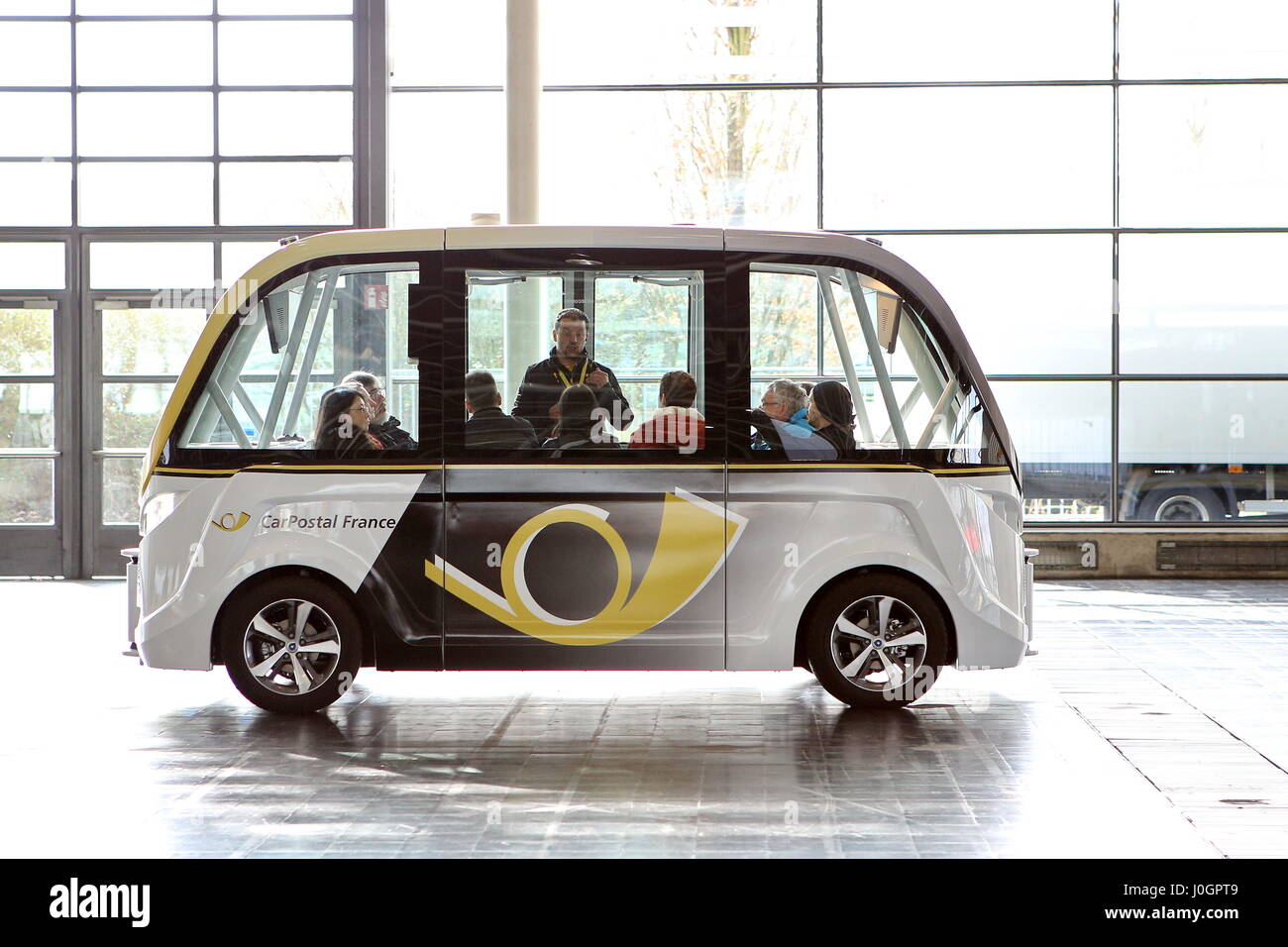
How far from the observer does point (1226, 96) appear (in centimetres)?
1338

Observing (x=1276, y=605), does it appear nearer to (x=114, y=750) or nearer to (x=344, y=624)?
(x=344, y=624)

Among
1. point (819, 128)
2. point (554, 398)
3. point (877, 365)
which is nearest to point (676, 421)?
point (554, 398)

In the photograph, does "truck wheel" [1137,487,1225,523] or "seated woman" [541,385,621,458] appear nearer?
"seated woman" [541,385,621,458]

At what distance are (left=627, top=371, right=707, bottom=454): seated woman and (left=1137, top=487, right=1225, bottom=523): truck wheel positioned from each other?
314 inches

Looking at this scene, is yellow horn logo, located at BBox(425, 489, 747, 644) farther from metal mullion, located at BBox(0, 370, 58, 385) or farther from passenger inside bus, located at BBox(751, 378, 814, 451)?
metal mullion, located at BBox(0, 370, 58, 385)

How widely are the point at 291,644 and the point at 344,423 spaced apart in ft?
3.51

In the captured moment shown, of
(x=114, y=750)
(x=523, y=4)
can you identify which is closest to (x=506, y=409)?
(x=114, y=750)

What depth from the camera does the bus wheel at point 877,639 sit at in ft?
22.3

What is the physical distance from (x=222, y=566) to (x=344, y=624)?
618 millimetres

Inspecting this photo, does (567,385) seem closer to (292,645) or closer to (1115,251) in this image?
(292,645)

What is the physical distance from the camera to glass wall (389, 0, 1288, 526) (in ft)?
43.9

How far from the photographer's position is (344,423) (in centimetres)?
677

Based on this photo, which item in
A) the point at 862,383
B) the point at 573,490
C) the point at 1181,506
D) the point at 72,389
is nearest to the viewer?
the point at 573,490

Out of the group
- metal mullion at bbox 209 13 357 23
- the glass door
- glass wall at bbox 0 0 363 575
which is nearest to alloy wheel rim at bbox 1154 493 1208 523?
glass wall at bbox 0 0 363 575
